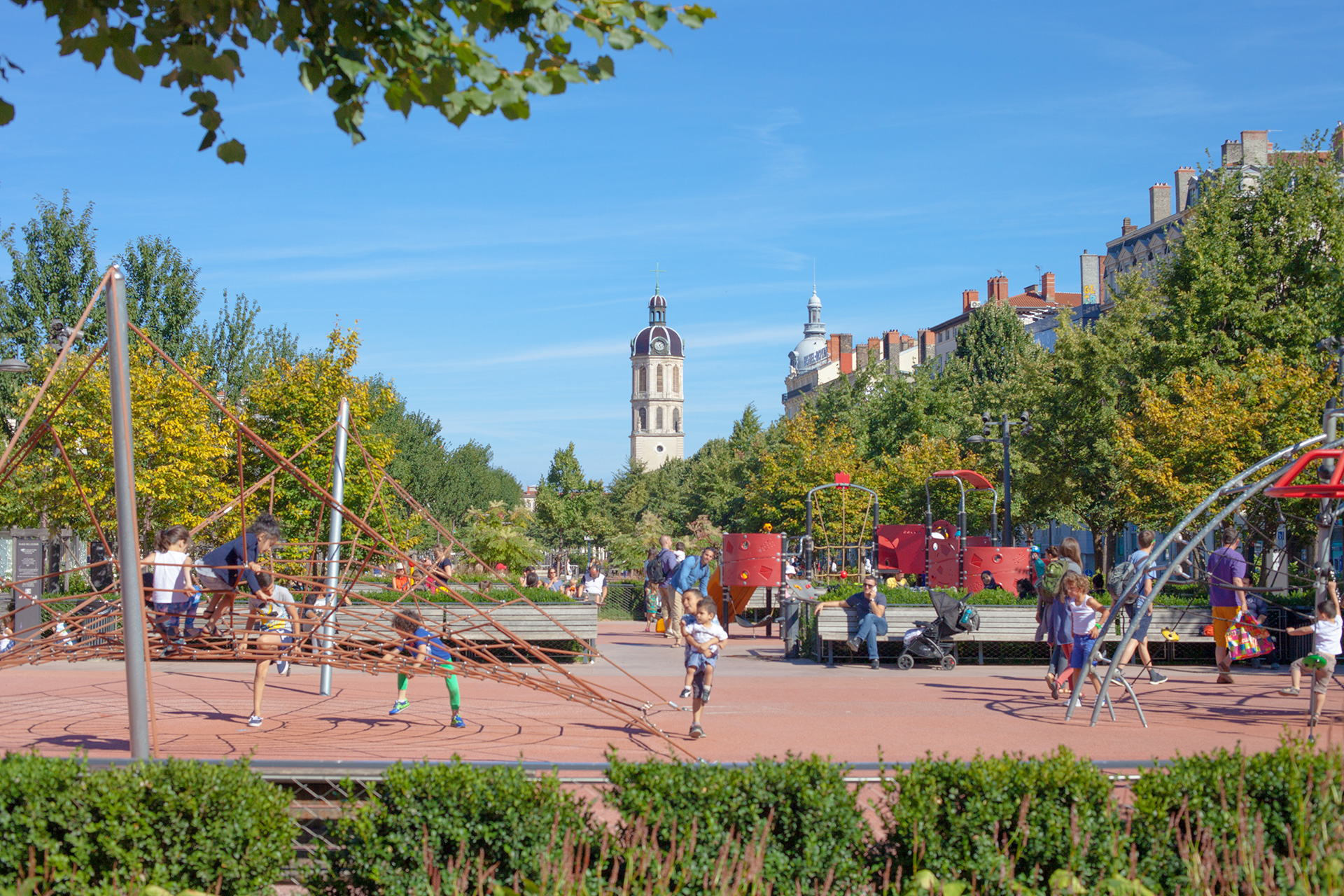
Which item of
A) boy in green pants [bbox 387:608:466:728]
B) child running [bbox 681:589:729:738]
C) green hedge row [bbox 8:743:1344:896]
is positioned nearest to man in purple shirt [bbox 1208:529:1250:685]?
child running [bbox 681:589:729:738]

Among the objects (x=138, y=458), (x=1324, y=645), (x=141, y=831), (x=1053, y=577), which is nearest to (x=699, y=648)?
(x=1324, y=645)

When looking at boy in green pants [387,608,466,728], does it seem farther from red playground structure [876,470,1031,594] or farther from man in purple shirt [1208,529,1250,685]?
red playground structure [876,470,1031,594]

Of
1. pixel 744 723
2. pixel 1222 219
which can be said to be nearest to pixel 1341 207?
pixel 1222 219

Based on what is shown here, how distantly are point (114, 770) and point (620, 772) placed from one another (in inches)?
79.1

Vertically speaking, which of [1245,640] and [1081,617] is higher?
[1081,617]

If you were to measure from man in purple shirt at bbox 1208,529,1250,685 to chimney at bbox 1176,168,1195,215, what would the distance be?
4743cm

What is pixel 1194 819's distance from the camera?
4.82m

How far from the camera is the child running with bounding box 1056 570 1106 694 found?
11.6 metres

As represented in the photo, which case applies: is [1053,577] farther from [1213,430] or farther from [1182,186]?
[1182,186]

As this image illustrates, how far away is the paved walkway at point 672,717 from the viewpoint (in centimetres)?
927

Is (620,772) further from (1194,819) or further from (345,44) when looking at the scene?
(345,44)

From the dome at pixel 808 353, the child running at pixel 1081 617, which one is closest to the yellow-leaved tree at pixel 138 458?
the child running at pixel 1081 617

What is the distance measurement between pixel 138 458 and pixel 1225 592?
2126 cm

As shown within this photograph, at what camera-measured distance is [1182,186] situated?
57594 mm
